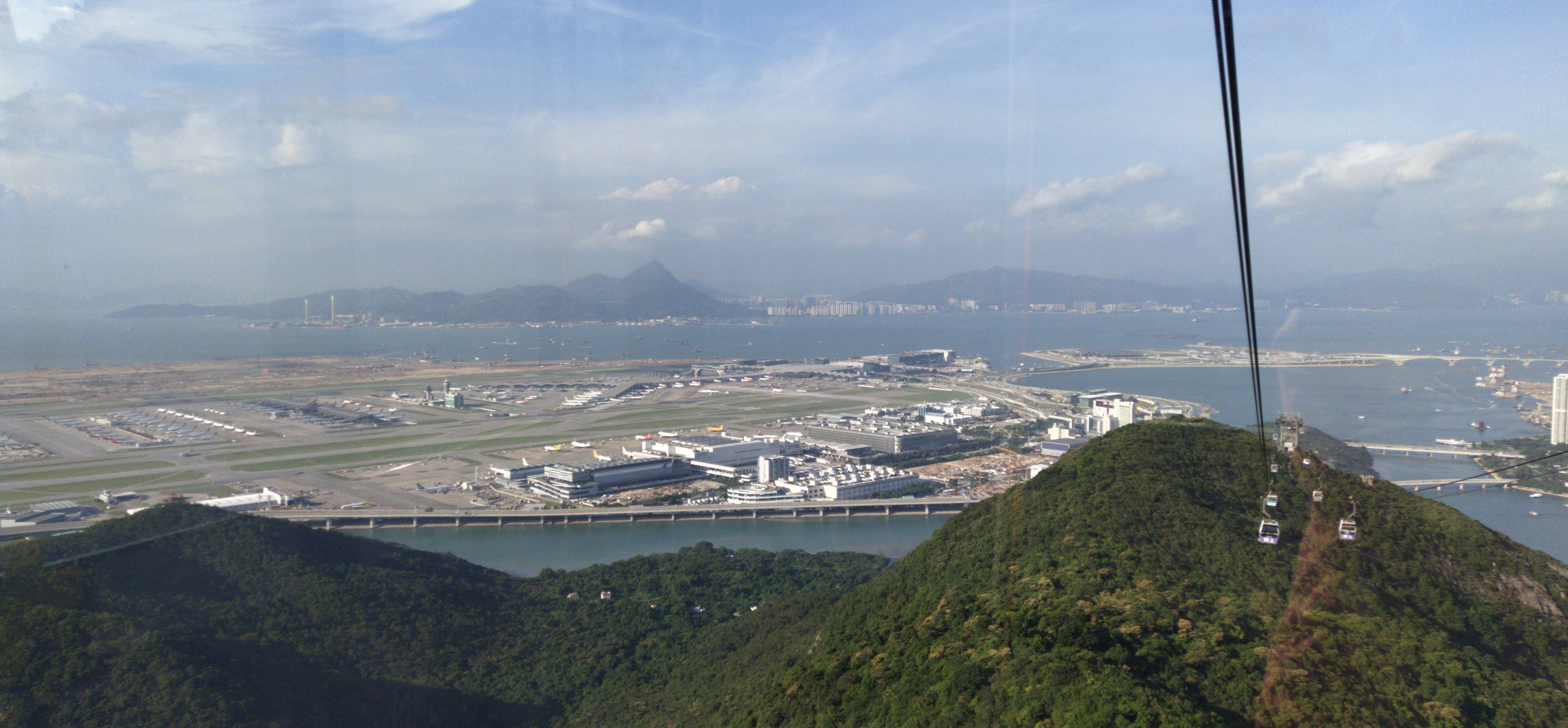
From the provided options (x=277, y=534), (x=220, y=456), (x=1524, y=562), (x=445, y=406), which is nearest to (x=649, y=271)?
(x=445, y=406)

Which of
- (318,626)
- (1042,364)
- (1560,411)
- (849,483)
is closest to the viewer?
(318,626)

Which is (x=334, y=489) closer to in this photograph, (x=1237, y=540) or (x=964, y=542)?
(x=964, y=542)

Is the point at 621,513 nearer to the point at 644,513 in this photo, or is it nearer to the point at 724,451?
the point at 644,513

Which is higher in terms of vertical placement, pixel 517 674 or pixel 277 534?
pixel 277 534

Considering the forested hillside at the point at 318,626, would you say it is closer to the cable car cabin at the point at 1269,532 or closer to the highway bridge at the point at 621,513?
the cable car cabin at the point at 1269,532

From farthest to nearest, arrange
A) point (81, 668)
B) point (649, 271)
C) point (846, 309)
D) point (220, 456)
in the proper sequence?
point (846, 309), point (649, 271), point (220, 456), point (81, 668)

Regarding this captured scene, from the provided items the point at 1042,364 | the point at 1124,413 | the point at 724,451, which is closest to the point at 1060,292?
the point at 1042,364
